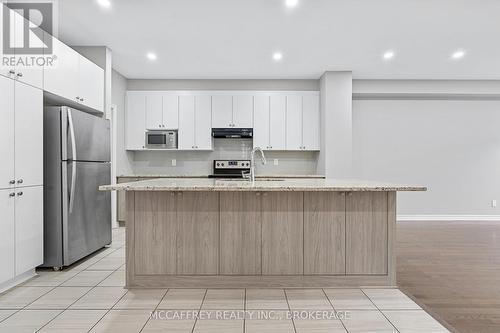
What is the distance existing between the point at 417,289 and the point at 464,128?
4820mm

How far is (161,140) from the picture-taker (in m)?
5.71

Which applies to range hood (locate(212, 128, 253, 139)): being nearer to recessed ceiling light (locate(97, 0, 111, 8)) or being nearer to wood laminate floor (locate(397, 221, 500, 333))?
recessed ceiling light (locate(97, 0, 111, 8))

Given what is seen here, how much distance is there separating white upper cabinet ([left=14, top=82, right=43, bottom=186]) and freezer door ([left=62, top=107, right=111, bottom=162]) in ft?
0.80

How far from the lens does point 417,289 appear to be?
284 centimetres

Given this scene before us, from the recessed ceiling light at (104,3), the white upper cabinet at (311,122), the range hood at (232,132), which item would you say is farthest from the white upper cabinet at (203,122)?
the recessed ceiling light at (104,3)

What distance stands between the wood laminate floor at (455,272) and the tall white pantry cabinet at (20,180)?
332 centimetres

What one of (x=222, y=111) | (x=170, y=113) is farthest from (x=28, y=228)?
(x=222, y=111)

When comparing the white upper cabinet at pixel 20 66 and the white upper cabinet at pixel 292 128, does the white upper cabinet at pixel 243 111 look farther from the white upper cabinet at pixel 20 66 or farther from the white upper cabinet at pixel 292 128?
the white upper cabinet at pixel 20 66

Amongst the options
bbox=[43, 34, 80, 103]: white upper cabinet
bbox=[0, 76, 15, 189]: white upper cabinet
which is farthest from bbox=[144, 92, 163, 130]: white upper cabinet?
bbox=[0, 76, 15, 189]: white upper cabinet

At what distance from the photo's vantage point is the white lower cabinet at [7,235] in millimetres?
2588

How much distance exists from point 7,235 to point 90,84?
2029mm

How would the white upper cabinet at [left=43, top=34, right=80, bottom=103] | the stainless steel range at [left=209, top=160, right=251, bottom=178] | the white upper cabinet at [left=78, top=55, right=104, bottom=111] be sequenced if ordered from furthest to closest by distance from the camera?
the stainless steel range at [left=209, top=160, right=251, bottom=178], the white upper cabinet at [left=78, top=55, right=104, bottom=111], the white upper cabinet at [left=43, top=34, right=80, bottom=103]

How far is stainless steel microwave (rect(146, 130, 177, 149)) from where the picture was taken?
5715 mm

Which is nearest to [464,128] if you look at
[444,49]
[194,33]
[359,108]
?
[359,108]
